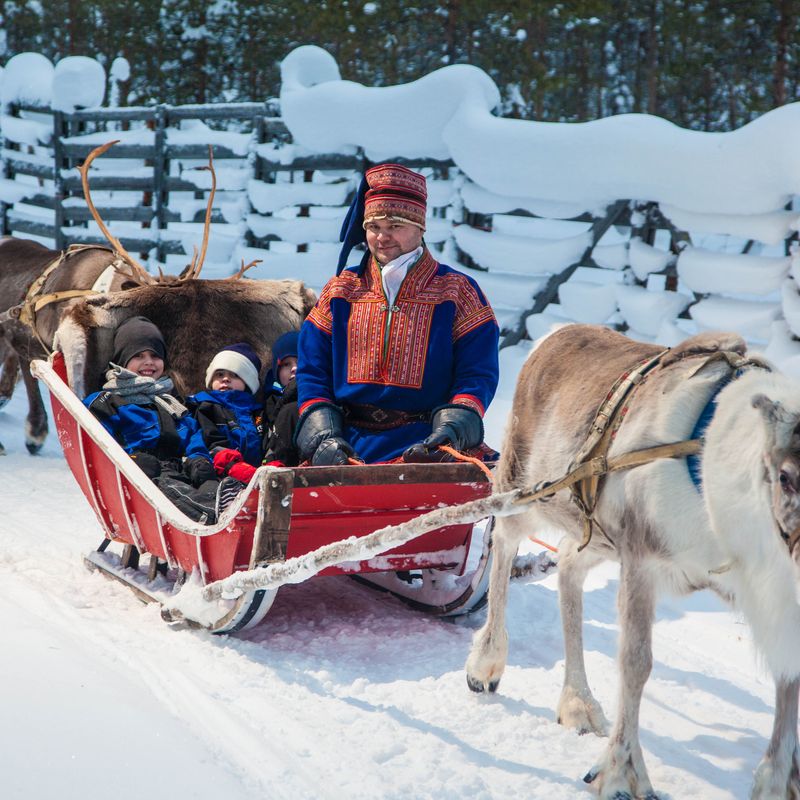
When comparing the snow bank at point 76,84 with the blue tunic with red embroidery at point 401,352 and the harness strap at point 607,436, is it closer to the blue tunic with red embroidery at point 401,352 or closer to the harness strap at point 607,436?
the blue tunic with red embroidery at point 401,352

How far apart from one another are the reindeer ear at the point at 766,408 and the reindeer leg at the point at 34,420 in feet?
18.5

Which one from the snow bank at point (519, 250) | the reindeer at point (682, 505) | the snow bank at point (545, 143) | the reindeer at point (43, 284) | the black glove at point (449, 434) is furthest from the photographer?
the snow bank at point (519, 250)

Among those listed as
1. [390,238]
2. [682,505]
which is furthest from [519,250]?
[682,505]

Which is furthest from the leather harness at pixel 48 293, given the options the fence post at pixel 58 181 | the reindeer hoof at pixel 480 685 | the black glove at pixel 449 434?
the fence post at pixel 58 181

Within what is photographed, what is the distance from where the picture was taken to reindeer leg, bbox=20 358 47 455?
6.81m

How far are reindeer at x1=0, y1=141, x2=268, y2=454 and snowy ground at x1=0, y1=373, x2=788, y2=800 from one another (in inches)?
78.0

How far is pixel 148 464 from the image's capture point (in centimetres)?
400

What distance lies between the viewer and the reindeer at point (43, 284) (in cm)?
568

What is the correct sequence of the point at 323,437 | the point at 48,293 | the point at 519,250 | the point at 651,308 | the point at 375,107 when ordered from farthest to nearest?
the point at 375,107 → the point at 519,250 → the point at 651,308 → the point at 48,293 → the point at 323,437

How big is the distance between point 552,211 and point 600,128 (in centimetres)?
86

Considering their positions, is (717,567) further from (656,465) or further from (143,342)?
(143,342)

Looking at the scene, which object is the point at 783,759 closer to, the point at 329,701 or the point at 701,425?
the point at 701,425

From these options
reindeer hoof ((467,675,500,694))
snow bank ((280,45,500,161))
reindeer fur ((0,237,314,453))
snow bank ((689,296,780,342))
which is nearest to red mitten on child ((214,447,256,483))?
reindeer fur ((0,237,314,453))

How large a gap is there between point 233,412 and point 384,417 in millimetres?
788
